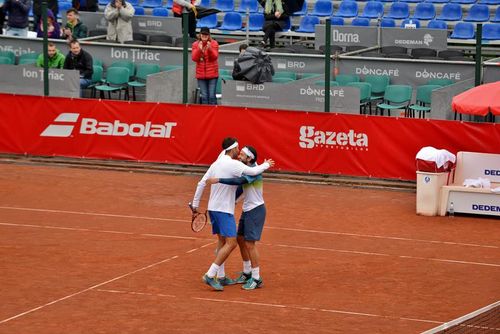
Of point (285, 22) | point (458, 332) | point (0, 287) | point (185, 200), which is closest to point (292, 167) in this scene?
Result: point (185, 200)

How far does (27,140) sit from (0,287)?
1100 centimetres

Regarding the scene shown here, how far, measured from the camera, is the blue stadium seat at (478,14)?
117ft

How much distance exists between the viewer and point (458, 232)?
72.7ft

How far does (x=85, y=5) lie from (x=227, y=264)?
59.8ft

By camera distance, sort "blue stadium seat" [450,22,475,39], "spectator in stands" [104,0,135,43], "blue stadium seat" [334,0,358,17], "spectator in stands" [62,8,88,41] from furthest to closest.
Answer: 1. "blue stadium seat" [334,0,358,17]
2. "blue stadium seat" [450,22,475,39]
3. "spectator in stands" [62,8,88,41]
4. "spectator in stands" [104,0,135,43]

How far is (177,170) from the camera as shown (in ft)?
90.2

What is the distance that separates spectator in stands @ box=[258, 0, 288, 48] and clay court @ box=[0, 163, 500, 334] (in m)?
6.73

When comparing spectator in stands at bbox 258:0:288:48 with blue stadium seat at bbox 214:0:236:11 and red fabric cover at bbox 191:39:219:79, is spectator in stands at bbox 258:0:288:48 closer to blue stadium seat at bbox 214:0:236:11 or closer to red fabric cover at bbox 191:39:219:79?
red fabric cover at bbox 191:39:219:79

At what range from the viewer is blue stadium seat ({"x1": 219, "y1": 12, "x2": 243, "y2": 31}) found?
36469mm

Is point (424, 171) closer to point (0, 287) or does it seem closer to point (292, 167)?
point (292, 167)

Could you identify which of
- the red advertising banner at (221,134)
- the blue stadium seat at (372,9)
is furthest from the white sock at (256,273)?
the blue stadium seat at (372,9)

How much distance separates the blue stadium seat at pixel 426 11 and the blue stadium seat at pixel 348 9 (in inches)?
74.9

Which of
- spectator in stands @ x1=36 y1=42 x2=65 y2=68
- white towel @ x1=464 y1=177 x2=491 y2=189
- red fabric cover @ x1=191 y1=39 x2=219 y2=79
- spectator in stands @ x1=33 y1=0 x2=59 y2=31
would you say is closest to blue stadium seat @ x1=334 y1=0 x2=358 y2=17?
spectator in stands @ x1=33 y1=0 x2=59 y2=31

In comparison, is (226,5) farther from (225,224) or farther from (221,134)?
(225,224)
